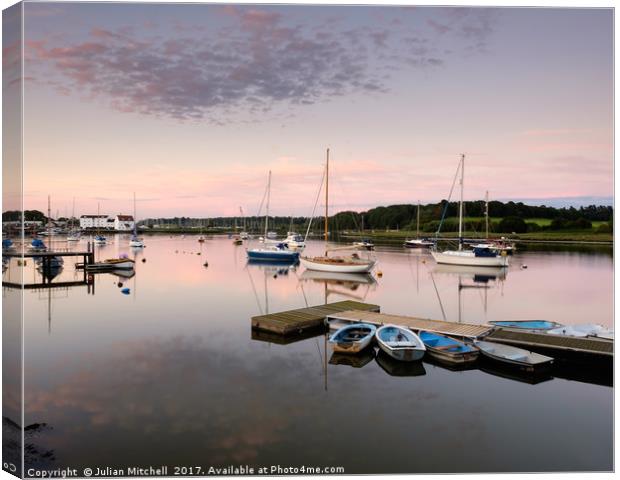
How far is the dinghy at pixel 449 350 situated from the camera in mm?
12484

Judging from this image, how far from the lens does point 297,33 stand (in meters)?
8.57

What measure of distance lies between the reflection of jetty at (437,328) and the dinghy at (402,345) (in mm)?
1167

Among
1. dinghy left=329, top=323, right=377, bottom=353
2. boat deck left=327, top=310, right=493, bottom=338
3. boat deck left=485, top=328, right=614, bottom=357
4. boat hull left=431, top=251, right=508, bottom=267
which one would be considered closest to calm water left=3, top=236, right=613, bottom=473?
dinghy left=329, top=323, right=377, bottom=353

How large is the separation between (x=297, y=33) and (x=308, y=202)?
2900 cm

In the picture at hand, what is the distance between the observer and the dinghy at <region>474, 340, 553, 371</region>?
38.6ft

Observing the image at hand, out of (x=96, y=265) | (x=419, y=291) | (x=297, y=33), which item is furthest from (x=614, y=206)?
(x=96, y=265)

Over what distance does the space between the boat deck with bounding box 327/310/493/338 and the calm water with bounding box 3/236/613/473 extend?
1.90 m

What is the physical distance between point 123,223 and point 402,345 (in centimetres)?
11090

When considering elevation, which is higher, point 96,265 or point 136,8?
point 136,8

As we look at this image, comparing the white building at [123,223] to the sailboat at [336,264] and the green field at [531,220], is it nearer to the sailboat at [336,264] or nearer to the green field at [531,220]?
the green field at [531,220]

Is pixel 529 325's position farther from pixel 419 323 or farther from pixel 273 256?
pixel 273 256

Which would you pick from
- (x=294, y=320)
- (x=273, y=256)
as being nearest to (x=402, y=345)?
(x=294, y=320)

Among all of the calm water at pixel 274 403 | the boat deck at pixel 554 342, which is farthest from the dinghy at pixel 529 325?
the calm water at pixel 274 403

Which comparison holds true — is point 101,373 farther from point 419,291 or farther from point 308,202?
point 308,202
